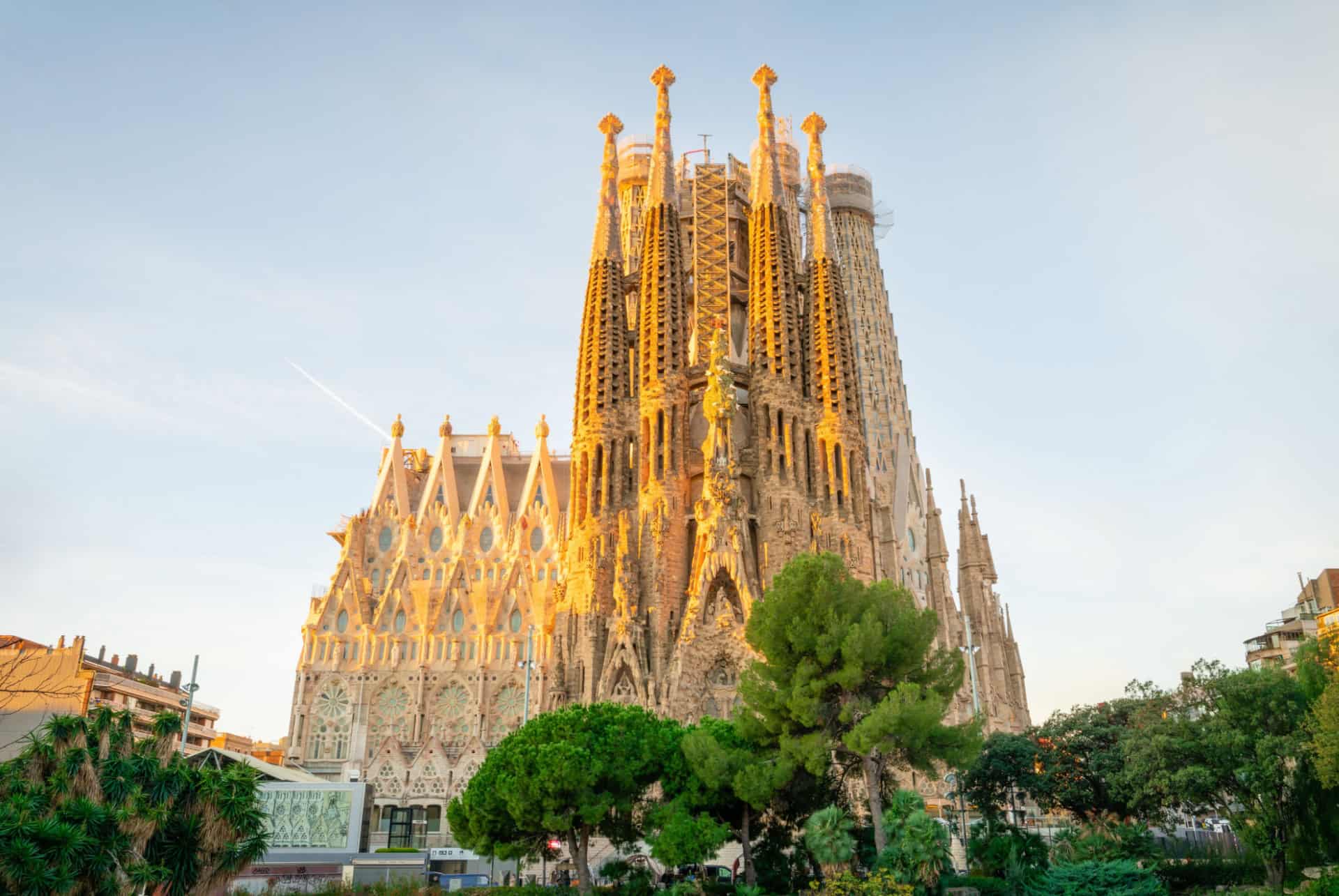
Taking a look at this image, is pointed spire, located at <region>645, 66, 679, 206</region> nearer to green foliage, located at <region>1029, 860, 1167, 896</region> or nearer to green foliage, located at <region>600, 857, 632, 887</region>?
green foliage, located at <region>600, 857, 632, 887</region>

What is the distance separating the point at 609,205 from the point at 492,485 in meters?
19.4

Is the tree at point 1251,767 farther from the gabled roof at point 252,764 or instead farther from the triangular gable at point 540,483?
the triangular gable at point 540,483

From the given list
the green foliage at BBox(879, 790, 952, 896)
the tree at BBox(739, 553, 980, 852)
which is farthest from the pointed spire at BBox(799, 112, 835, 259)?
the green foliage at BBox(879, 790, 952, 896)

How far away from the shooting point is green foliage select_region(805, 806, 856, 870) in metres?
21.7

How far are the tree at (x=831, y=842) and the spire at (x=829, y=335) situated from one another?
84.5ft

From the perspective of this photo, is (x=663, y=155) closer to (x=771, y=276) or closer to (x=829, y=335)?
(x=771, y=276)

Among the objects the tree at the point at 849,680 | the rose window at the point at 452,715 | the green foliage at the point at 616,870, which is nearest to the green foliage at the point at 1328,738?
the tree at the point at 849,680

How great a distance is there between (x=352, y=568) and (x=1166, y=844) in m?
43.9

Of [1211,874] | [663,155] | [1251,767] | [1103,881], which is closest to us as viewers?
[1103,881]

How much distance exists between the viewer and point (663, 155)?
52469 millimetres

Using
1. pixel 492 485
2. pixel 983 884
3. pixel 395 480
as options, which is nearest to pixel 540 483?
pixel 492 485

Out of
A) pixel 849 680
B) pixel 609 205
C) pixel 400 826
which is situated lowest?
pixel 400 826

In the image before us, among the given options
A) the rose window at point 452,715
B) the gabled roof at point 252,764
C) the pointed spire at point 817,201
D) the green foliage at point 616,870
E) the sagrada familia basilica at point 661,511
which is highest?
the pointed spire at point 817,201

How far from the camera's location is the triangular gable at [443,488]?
62.0 m
